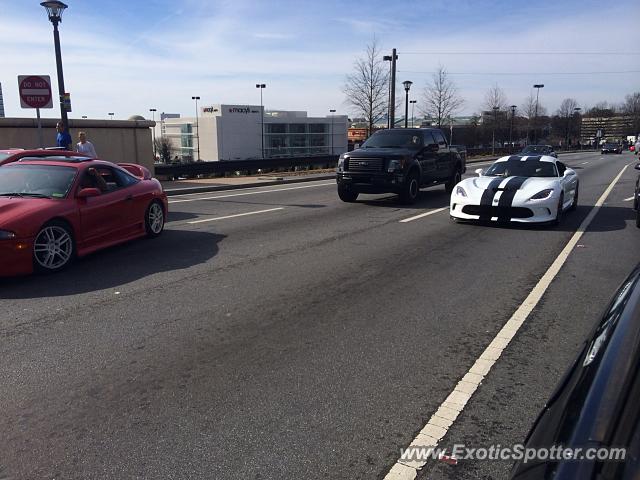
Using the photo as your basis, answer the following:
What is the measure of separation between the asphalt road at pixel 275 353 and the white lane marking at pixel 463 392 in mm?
54

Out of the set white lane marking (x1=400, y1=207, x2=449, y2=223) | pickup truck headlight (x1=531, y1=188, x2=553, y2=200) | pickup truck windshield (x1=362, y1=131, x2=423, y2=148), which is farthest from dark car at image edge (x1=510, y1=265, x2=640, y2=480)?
pickup truck windshield (x1=362, y1=131, x2=423, y2=148)

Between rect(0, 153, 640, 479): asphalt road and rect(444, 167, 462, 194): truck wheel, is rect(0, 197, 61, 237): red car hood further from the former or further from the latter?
rect(444, 167, 462, 194): truck wheel

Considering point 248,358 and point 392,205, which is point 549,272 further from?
point 392,205

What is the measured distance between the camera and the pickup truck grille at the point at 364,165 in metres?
12.9

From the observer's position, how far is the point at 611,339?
1.97m

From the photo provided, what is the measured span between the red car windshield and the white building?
3717 inches

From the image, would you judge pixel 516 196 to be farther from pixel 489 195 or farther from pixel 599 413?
pixel 599 413

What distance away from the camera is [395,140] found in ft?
46.4

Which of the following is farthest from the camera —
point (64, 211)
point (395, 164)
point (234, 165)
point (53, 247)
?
point (234, 165)

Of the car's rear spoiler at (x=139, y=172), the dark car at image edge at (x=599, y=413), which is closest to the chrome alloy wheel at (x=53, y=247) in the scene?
the car's rear spoiler at (x=139, y=172)

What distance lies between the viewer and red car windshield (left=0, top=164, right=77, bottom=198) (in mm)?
6992

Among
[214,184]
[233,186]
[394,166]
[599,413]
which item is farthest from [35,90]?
[599,413]

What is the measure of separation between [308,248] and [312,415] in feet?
16.5

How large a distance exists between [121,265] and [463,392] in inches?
198
